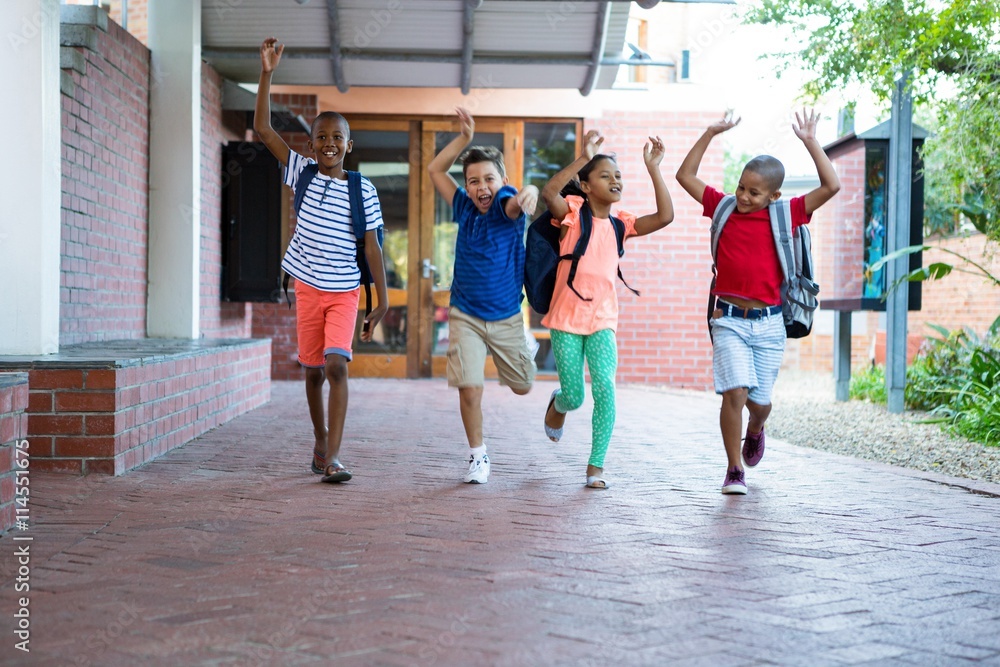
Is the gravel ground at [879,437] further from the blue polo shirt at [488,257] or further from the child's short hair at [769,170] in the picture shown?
the blue polo shirt at [488,257]

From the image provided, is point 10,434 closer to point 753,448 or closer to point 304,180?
point 304,180

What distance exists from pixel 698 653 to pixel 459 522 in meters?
1.65

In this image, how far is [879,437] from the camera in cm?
747

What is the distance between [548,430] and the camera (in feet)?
18.1

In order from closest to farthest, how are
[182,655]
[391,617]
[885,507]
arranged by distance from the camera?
[182,655], [391,617], [885,507]

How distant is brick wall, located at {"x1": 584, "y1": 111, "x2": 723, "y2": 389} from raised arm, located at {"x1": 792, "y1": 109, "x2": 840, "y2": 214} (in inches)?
310

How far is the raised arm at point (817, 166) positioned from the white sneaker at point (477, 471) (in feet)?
6.40

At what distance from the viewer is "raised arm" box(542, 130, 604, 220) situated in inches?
187

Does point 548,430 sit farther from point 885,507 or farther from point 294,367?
point 294,367

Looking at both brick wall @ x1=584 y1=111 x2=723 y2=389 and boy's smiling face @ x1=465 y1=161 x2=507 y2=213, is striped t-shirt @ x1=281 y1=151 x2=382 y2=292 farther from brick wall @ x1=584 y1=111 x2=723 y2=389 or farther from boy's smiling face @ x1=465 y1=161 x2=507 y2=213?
brick wall @ x1=584 y1=111 x2=723 y2=389

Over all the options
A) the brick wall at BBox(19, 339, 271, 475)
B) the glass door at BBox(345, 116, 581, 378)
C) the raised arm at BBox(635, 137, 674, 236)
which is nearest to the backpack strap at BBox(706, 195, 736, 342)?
the raised arm at BBox(635, 137, 674, 236)

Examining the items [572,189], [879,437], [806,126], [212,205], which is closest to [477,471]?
[572,189]

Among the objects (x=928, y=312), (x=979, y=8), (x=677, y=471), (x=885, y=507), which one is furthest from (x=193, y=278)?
→ (x=928, y=312)

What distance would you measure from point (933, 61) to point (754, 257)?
12.8 feet
